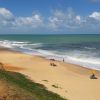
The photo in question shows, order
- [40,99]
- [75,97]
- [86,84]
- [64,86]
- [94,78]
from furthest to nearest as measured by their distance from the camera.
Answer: [94,78]
[86,84]
[64,86]
[75,97]
[40,99]

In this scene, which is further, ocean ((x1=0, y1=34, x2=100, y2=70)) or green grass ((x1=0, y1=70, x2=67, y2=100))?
ocean ((x1=0, y1=34, x2=100, y2=70))

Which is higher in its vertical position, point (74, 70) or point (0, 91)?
point (0, 91)

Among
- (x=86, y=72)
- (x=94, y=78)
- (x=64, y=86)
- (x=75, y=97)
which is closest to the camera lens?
(x=75, y=97)

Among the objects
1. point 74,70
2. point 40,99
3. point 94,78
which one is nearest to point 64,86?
point 94,78

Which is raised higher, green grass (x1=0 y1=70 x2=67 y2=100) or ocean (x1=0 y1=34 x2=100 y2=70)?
green grass (x1=0 y1=70 x2=67 y2=100)

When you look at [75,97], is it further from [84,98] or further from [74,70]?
[74,70]

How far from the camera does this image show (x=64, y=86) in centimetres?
2373

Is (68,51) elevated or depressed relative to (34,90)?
depressed

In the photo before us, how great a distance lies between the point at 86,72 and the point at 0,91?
21.9m

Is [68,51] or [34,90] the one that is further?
[68,51]

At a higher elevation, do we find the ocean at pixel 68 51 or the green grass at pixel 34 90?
the green grass at pixel 34 90

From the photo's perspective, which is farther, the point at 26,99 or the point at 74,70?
the point at 74,70

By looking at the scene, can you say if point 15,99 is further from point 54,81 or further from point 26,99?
point 54,81

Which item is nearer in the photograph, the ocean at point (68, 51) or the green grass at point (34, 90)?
the green grass at point (34, 90)
